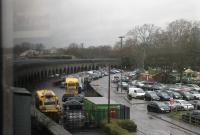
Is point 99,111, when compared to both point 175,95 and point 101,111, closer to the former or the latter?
point 101,111

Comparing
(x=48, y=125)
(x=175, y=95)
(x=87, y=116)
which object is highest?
(x=48, y=125)

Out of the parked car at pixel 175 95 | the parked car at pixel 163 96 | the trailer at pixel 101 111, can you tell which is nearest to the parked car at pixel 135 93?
the parked car at pixel 163 96

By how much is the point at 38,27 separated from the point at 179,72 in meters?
14.7

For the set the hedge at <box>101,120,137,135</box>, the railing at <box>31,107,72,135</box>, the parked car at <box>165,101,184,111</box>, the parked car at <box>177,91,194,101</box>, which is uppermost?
the railing at <box>31,107,72,135</box>

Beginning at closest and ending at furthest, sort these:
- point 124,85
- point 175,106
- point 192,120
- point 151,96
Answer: point 192,120, point 175,106, point 151,96, point 124,85

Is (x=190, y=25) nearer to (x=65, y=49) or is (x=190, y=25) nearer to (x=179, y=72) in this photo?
(x=179, y=72)

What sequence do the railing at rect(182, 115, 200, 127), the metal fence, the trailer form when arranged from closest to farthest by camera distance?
the metal fence → the trailer → the railing at rect(182, 115, 200, 127)

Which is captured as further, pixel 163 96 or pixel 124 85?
pixel 124 85

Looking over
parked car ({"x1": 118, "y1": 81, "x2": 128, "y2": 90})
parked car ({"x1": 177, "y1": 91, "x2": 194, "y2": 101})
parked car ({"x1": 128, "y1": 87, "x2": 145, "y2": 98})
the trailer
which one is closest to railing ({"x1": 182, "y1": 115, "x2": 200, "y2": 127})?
the trailer

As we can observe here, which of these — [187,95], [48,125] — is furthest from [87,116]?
[187,95]

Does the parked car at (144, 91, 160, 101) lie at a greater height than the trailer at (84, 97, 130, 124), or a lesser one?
lesser

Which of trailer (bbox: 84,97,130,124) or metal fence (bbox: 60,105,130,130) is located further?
trailer (bbox: 84,97,130,124)

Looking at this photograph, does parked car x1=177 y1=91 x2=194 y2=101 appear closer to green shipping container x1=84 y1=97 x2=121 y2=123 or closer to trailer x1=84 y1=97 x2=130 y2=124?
trailer x1=84 y1=97 x2=130 y2=124

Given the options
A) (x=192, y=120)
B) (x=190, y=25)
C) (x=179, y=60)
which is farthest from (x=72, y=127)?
(x=179, y=60)
